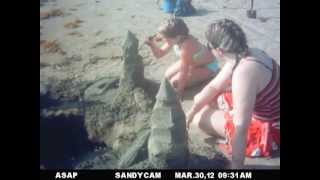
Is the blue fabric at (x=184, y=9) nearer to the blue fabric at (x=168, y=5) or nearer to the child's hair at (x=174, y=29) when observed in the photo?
the blue fabric at (x=168, y=5)

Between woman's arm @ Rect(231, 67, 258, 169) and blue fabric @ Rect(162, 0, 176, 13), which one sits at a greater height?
blue fabric @ Rect(162, 0, 176, 13)

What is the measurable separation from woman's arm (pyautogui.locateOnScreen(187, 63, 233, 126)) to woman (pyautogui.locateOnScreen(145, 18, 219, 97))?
76cm

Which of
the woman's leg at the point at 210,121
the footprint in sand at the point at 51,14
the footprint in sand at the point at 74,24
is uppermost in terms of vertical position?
the footprint in sand at the point at 51,14

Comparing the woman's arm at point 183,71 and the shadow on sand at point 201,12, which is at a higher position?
the shadow on sand at point 201,12

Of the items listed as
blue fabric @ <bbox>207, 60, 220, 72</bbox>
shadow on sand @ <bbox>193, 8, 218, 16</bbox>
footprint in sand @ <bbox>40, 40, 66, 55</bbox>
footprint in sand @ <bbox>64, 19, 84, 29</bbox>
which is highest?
shadow on sand @ <bbox>193, 8, 218, 16</bbox>

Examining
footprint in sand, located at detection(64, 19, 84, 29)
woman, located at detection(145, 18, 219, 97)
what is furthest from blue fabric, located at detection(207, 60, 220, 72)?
footprint in sand, located at detection(64, 19, 84, 29)

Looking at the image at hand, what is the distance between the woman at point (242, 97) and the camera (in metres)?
4.70

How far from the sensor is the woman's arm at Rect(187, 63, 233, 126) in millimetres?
5031

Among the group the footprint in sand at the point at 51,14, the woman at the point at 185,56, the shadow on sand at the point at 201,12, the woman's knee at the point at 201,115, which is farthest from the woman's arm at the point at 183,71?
the footprint in sand at the point at 51,14

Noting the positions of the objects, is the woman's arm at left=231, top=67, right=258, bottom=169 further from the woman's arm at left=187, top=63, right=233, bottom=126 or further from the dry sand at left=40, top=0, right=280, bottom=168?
the dry sand at left=40, top=0, right=280, bottom=168

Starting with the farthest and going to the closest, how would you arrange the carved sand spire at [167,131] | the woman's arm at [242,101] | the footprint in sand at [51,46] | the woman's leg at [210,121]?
the footprint in sand at [51,46] → the woman's leg at [210,121] → the carved sand spire at [167,131] → the woman's arm at [242,101]

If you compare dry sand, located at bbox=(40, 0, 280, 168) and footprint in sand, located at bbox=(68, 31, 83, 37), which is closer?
dry sand, located at bbox=(40, 0, 280, 168)

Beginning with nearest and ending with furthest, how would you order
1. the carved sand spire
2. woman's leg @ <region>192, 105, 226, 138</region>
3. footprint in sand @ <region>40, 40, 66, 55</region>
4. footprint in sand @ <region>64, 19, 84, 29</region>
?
the carved sand spire → woman's leg @ <region>192, 105, 226, 138</region> → footprint in sand @ <region>40, 40, 66, 55</region> → footprint in sand @ <region>64, 19, 84, 29</region>

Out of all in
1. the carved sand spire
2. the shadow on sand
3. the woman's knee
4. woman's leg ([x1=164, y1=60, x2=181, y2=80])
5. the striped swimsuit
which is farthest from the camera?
→ the shadow on sand
